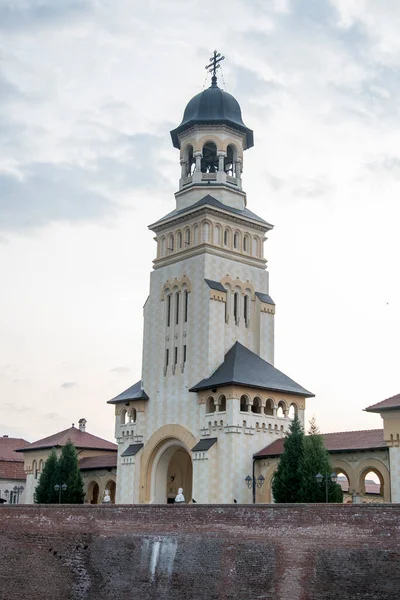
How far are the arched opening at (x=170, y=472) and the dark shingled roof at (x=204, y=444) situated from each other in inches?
110

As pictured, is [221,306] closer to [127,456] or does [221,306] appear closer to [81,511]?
[127,456]

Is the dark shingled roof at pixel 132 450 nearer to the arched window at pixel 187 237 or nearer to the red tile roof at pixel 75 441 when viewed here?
the red tile roof at pixel 75 441

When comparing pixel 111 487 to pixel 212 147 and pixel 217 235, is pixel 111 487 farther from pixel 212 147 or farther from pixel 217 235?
pixel 212 147

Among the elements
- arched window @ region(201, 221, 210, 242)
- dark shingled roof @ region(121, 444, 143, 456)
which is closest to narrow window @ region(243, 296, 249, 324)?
arched window @ region(201, 221, 210, 242)

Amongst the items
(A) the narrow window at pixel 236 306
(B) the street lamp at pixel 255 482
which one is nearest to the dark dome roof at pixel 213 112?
(A) the narrow window at pixel 236 306

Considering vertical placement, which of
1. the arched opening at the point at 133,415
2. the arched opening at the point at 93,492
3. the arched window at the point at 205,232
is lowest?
the arched opening at the point at 93,492

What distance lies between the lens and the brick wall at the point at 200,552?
87.1 feet

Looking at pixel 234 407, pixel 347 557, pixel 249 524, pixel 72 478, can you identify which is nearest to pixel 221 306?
pixel 234 407

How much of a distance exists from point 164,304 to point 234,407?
9.94 meters

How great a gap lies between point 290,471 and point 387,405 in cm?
560

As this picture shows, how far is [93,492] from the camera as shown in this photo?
57.8 meters

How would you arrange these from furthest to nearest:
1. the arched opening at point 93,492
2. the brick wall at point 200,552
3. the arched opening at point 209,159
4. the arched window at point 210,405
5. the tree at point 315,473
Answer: the arched opening at point 93,492 → the arched opening at point 209,159 → the arched window at point 210,405 → the tree at point 315,473 → the brick wall at point 200,552

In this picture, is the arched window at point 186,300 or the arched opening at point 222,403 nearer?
the arched opening at point 222,403

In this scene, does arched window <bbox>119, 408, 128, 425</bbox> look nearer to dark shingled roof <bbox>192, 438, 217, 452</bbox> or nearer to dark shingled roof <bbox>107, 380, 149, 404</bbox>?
dark shingled roof <bbox>107, 380, 149, 404</bbox>
